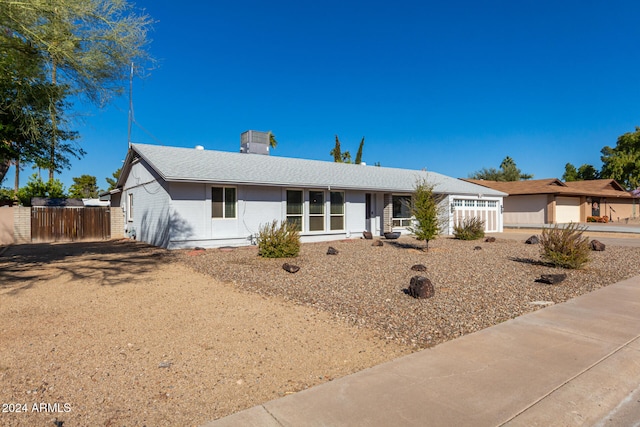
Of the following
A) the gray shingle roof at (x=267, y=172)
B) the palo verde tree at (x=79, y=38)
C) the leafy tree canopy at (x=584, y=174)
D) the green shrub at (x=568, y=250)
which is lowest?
the green shrub at (x=568, y=250)

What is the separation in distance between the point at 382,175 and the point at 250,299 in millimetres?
17728

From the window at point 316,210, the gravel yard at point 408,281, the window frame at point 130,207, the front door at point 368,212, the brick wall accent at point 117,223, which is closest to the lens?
the gravel yard at point 408,281

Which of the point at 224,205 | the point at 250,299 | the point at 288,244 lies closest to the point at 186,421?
the point at 250,299

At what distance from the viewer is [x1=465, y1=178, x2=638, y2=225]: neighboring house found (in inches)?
1359

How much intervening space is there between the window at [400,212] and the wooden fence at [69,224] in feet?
53.7

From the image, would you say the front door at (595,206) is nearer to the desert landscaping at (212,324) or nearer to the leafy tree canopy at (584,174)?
the leafy tree canopy at (584,174)

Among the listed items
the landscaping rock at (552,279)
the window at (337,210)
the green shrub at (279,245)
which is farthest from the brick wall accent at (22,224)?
the landscaping rock at (552,279)

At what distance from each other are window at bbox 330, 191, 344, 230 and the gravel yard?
367 centimetres

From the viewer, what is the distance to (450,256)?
Answer: 13602 millimetres

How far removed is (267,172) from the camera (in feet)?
58.3

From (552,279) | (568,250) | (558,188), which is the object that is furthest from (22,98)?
(558,188)

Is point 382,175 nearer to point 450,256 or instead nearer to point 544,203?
point 450,256

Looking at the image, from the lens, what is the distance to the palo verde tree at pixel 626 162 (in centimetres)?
4988

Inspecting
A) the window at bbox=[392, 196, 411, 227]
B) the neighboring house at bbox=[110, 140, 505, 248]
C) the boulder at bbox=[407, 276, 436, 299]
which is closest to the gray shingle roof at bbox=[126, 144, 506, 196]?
the neighboring house at bbox=[110, 140, 505, 248]
